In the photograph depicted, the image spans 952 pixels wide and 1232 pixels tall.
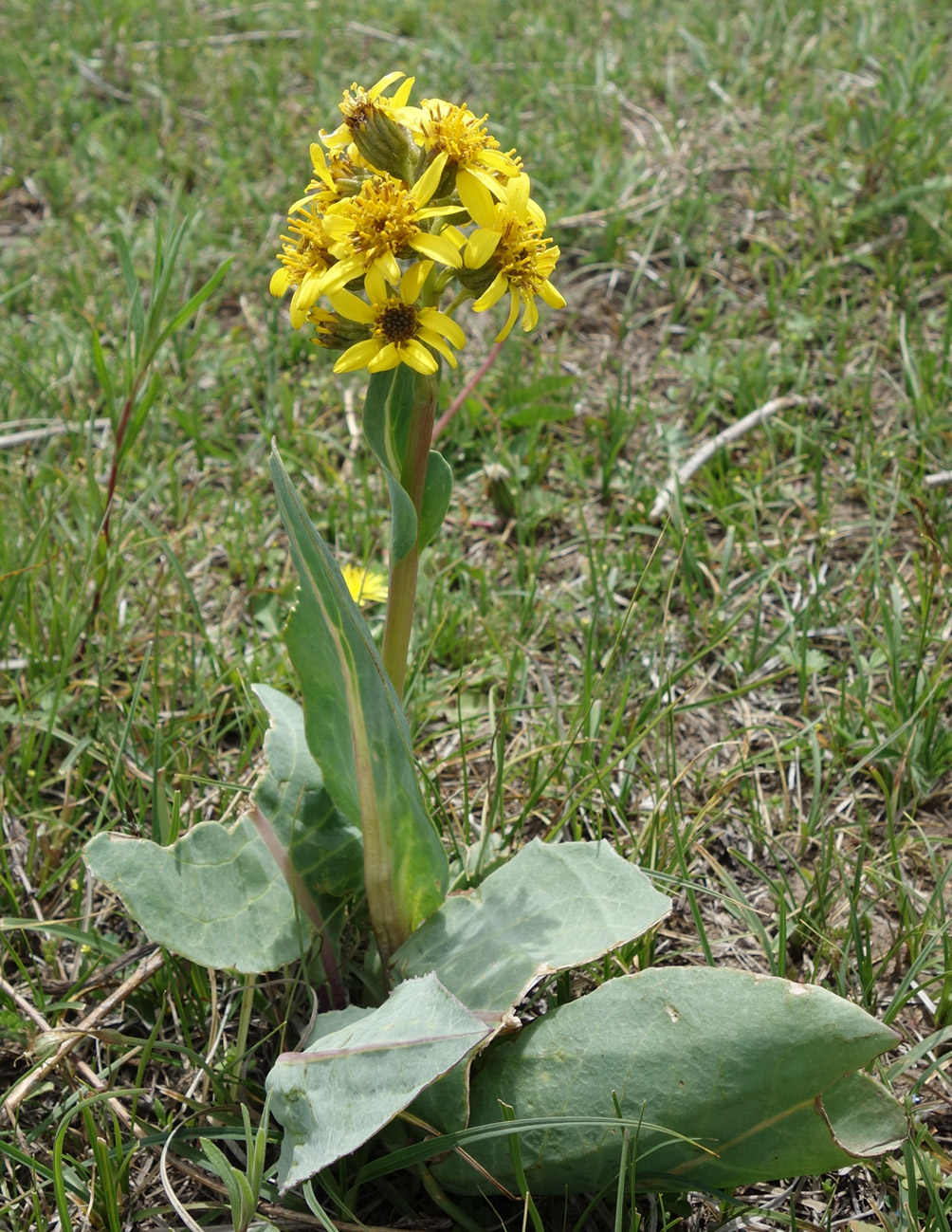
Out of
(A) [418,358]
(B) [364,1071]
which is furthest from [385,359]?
(B) [364,1071]

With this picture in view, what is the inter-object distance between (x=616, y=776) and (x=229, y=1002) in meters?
0.97

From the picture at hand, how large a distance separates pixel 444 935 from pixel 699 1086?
48 centimetres

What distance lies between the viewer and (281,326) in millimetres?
3826

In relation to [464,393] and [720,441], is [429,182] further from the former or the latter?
[720,441]

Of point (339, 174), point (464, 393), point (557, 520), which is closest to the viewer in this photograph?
point (339, 174)

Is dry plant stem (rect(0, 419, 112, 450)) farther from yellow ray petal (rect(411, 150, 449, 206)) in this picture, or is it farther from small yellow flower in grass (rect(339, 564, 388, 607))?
yellow ray petal (rect(411, 150, 449, 206))

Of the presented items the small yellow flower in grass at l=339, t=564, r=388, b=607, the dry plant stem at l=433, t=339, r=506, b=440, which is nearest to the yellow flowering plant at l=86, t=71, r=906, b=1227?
the dry plant stem at l=433, t=339, r=506, b=440

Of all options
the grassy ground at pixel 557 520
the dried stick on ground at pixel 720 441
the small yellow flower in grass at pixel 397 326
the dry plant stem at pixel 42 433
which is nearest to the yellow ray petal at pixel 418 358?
the small yellow flower in grass at pixel 397 326

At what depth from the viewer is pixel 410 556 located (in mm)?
1650

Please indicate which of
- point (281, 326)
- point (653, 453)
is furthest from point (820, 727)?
point (281, 326)

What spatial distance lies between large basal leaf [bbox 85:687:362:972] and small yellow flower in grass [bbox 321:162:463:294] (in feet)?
2.90

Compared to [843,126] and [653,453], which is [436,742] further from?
[843,126]

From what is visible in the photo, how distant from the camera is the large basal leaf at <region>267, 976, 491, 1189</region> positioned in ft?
4.54

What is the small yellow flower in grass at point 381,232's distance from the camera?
1439 millimetres
